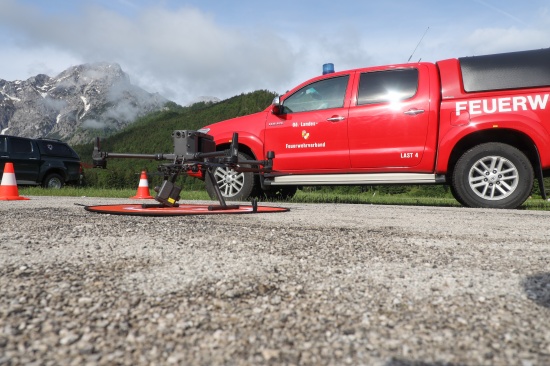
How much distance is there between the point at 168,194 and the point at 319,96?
2842 millimetres

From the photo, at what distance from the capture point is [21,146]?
1111 centimetres

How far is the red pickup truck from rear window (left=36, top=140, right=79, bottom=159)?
778 centimetres

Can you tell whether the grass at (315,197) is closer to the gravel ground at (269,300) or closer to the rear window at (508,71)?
the rear window at (508,71)

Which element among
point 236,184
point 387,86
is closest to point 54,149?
point 236,184

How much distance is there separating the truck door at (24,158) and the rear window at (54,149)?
0.18 m

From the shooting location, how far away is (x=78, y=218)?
131 inches

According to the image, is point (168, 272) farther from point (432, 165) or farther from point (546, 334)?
point (432, 165)

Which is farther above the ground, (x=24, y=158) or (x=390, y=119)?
(x=390, y=119)

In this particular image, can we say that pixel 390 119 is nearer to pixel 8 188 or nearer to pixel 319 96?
pixel 319 96

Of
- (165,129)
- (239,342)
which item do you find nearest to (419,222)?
(239,342)

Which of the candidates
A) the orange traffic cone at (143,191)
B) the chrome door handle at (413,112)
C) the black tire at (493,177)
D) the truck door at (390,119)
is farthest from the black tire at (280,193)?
the black tire at (493,177)

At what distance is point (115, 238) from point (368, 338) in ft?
5.69

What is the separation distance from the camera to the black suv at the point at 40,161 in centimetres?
1088

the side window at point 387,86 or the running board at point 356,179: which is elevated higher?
the side window at point 387,86
